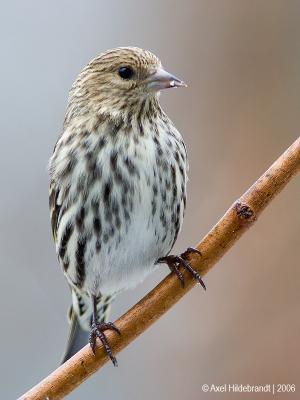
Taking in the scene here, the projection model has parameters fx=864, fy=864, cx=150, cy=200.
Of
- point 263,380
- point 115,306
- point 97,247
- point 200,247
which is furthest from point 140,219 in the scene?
point 115,306

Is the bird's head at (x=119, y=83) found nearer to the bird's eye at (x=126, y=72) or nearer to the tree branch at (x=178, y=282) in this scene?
the bird's eye at (x=126, y=72)

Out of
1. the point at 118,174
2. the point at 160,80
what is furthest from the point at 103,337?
the point at 160,80

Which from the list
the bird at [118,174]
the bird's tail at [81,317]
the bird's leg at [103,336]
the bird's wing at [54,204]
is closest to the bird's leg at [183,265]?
the bird at [118,174]

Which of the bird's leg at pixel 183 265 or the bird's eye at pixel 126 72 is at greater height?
the bird's eye at pixel 126 72

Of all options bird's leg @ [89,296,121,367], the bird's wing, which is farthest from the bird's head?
bird's leg @ [89,296,121,367]

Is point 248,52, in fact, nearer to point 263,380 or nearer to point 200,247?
point 263,380

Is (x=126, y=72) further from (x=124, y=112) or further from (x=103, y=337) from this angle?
(x=103, y=337)
